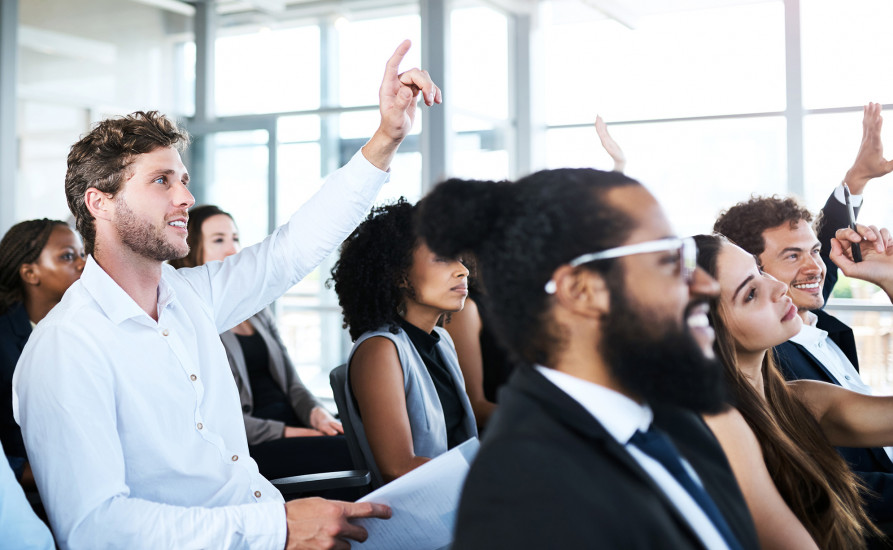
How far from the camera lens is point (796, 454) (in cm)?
152

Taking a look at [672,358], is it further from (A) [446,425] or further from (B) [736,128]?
(B) [736,128]

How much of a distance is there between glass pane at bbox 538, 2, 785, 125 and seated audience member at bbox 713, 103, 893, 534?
10.6ft

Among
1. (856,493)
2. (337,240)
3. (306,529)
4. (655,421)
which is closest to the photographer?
(655,421)

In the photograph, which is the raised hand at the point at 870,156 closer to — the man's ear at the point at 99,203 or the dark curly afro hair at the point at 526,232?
the dark curly afro hair at the point at 526,232

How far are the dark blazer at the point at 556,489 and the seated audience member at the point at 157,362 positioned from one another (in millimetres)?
693

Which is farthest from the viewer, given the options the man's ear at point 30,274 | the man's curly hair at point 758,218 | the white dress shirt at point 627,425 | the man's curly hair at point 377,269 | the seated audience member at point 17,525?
the man's ear at point 30,274

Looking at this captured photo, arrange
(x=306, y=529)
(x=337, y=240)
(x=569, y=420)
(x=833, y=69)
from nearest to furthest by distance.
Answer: (x=569, y=420) → (x=306, y=529) → (x=337, y=240) → (x=833, y=69)

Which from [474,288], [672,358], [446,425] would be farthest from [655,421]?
[474,288]

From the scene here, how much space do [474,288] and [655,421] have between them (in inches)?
84.1

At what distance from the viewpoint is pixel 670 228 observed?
922 millimetres

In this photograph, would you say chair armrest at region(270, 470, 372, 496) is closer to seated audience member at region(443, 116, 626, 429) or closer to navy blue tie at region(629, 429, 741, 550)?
seated audience member at region(443, 116, 626, 429)

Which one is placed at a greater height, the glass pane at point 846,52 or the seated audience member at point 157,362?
the glass pane at point 846,52

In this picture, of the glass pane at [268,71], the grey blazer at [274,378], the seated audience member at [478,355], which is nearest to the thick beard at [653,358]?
the seated audience member at [478,355]

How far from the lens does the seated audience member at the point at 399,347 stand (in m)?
1.98
